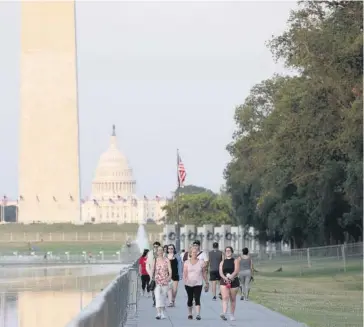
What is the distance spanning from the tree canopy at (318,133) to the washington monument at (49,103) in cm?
3853

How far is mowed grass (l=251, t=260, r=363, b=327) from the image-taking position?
86.7 ft

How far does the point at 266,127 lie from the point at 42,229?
52.3m

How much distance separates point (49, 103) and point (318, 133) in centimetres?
7040

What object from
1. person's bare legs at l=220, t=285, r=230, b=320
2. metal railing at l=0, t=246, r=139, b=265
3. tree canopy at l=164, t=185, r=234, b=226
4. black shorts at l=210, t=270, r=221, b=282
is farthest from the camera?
tree canopy at l=164, t=185, r=234, b=226

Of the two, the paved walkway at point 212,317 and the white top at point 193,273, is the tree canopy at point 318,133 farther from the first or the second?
the white top at point 193,273

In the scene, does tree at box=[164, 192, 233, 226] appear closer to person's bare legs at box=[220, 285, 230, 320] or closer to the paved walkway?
the paved walkway

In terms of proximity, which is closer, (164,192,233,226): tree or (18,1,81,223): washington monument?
(18,1,81,223): washington monument

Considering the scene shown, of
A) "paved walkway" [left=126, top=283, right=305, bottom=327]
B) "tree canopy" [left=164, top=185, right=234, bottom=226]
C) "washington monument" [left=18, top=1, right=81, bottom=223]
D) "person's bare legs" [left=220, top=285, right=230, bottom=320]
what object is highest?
"washington monument" [left=18, top=1, right=81, bottom=223]

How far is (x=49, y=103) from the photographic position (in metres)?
113

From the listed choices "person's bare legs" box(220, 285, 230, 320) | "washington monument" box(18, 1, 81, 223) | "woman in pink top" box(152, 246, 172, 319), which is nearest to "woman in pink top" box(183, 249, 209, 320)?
"person's bare legs" box(220, 285, 230, 320)

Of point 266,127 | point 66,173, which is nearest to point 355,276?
point 266,127

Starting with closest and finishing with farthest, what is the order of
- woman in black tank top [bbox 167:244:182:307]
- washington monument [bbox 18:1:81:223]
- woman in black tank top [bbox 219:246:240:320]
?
woman in black tank top [bbox 219:246:240:320] < woman in black tank top [bbox 167:244:182:307] < washington monument [bbox 18:1:81:223]

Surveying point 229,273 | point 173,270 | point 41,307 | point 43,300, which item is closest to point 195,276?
point 229,273

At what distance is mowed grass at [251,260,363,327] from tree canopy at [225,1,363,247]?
9.34ft
